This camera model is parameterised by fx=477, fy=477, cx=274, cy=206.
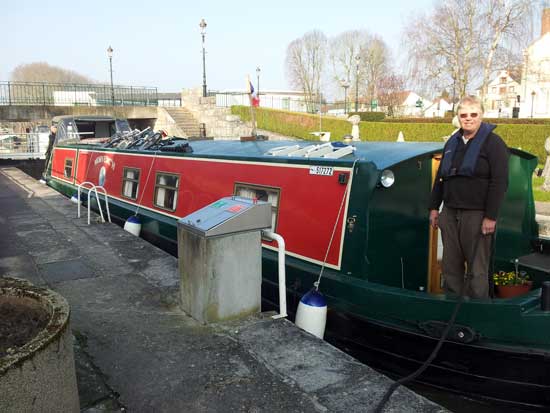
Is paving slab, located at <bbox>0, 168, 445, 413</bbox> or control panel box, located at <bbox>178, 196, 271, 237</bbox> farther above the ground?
control panel box, located at <bbox>178, 196, 271, 237</bbox>

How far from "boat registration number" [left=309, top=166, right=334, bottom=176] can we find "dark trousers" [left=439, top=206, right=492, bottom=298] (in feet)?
3.76

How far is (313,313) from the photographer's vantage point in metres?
4.13

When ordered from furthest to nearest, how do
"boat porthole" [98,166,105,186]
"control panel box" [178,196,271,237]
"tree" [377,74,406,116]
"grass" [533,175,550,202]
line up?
"tree" [377,74,406,116]
"grass" [533,175,550,202]
"boat porthole" [98,166,105,186]
"control panel box" [178,196,271,237]

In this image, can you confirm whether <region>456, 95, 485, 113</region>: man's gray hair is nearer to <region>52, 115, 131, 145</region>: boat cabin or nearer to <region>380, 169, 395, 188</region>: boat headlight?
<region>380, 169, 395, 188</region>: boat headlight

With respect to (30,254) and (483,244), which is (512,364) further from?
(30,254)

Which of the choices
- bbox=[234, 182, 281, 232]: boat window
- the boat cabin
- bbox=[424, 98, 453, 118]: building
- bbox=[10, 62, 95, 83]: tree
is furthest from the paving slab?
bbox=[10, 62, 95, 83]: tree

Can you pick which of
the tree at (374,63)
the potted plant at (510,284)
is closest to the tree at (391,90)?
the tree at (374,63)

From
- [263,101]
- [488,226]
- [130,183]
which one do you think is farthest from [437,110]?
[488,226]

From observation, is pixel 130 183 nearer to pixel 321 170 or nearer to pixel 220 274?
pixel 321 170

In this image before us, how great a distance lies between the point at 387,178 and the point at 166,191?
424 centimetres

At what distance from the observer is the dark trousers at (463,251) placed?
3760mm

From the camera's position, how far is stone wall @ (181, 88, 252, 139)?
1108 inches

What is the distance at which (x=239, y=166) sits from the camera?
5.90m

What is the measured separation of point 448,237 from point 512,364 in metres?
1.05
